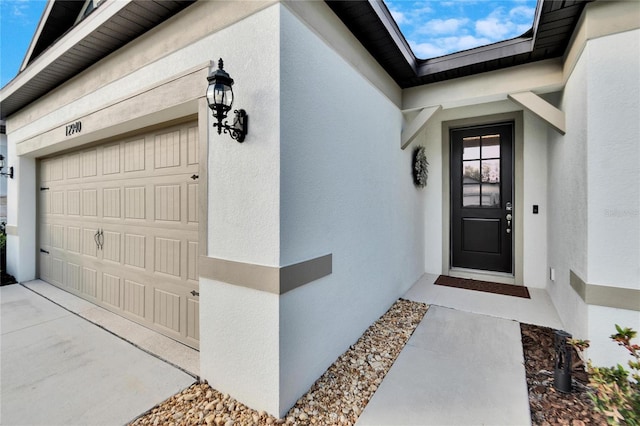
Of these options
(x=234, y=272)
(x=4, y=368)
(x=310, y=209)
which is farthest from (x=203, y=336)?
(x=4, y=368)

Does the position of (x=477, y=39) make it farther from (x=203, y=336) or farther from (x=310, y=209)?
(x=203, y=336)

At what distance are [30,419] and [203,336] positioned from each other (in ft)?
3.58

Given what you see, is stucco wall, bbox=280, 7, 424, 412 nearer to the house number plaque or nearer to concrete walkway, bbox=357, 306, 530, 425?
concrete walkway, bbox=357, 306, 530, 425

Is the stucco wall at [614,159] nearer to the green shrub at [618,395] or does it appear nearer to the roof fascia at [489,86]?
the roof fascia at [489,86]

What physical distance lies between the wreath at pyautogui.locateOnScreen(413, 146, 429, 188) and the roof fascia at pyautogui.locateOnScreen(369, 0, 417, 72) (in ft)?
4.44

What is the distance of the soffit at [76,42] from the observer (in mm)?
2287

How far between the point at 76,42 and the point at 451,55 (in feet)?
12.9

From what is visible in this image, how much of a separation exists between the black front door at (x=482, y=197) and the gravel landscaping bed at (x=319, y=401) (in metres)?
2.80

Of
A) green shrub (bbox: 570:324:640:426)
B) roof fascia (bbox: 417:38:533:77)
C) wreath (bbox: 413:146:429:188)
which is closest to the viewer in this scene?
green shrub (bbox: 570:324:640:426)

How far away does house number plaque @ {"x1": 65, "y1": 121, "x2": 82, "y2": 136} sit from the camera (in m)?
3.28

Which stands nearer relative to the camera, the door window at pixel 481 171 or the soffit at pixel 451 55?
the soffit at pixel 451 55

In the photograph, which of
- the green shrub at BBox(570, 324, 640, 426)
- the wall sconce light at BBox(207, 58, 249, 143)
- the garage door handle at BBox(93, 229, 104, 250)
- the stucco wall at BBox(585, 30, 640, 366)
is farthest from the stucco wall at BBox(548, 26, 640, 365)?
the garage door handle at BBox(93, 229, 104, 250)

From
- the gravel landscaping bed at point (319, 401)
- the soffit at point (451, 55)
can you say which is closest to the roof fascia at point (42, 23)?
the soffit at point (451, 55)

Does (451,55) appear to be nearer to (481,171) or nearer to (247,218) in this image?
(481,171)
